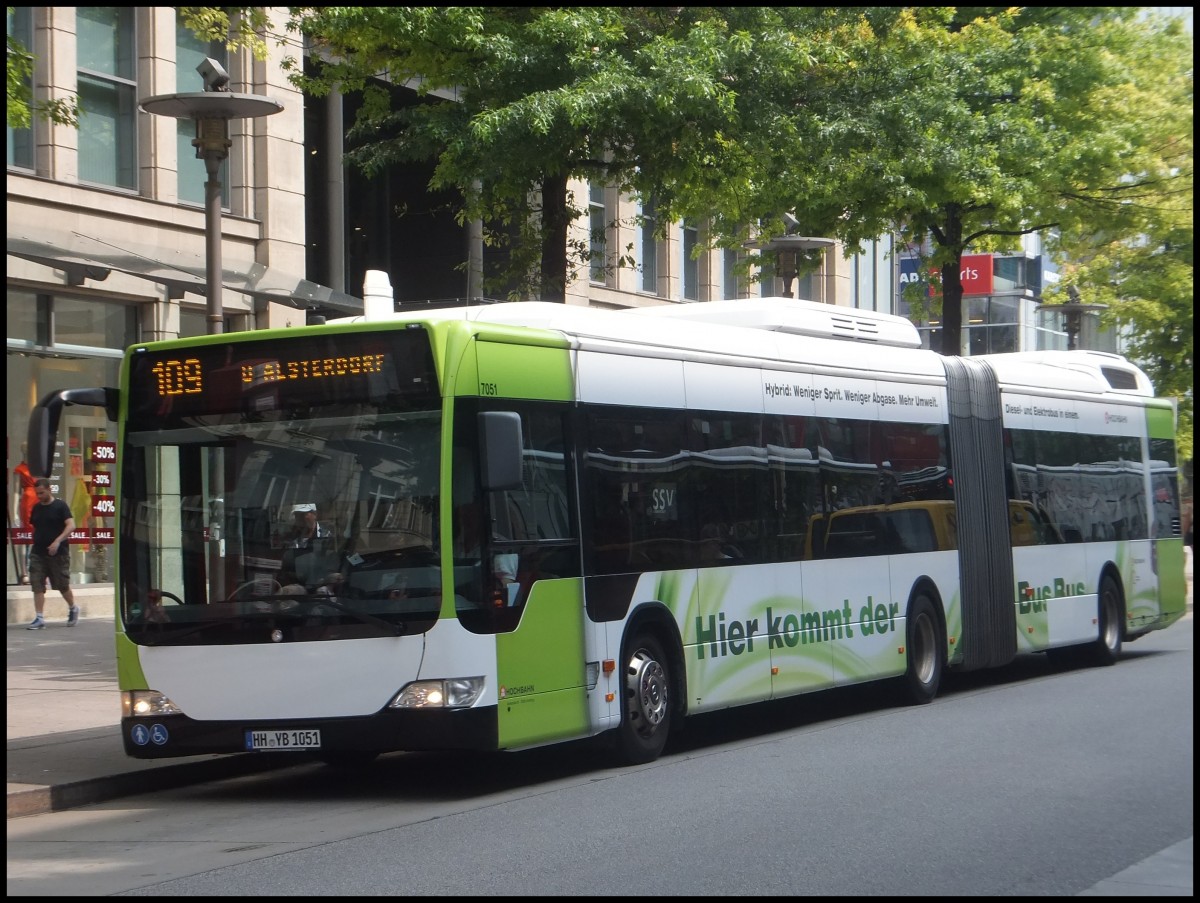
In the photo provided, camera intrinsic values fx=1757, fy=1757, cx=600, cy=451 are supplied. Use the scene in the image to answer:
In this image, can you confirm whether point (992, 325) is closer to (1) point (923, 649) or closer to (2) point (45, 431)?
(1) point (923, 649)

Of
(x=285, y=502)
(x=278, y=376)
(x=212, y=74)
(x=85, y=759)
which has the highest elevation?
(x=212, y=74)

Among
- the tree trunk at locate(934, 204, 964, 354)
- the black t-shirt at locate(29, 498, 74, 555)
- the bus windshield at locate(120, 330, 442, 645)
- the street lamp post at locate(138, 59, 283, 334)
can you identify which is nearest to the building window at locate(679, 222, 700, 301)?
the tree trunk at locate(934, 204, 964, 354)

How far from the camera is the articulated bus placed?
10141mm

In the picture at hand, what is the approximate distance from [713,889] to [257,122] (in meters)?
19.0

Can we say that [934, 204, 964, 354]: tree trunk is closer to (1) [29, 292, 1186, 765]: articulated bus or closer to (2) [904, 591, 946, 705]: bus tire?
(2) [904, 591, 946, 705]: bus tire

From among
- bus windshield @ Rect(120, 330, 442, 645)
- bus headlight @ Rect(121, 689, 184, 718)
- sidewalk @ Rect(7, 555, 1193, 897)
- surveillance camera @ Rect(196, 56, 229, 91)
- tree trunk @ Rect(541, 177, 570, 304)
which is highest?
surveillance camera @ Rect(196, 56, 229, 91)

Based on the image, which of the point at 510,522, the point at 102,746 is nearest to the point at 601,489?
the point at 510,522

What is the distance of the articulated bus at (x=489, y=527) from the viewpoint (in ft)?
33.3

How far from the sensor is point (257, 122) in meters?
24.3

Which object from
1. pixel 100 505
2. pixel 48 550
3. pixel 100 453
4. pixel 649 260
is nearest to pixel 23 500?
pixel 100 505

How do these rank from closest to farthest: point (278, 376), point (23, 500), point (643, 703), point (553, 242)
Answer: point (278, 376), point (643, 703), point (553, 242), point (23, 500)

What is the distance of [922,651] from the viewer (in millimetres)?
15875

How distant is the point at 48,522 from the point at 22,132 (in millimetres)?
4605

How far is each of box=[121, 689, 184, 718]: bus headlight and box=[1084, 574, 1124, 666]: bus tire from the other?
470 inches
